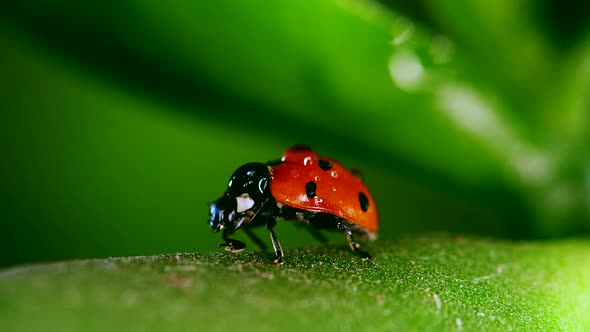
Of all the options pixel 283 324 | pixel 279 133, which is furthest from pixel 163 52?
pixel 283 324

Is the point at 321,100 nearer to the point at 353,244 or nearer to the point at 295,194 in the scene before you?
the point at 295,194

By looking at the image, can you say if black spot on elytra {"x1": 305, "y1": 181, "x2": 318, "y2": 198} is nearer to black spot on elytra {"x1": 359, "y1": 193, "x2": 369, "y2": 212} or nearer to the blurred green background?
black spot on elytra {"x1": 359, "y1": 193, "x2": 369, "y2": 212}

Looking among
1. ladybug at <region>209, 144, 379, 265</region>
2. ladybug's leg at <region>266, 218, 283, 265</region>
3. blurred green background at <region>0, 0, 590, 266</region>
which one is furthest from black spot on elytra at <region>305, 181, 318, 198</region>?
blurred green background at <region>0, 0, 590, 266</region>

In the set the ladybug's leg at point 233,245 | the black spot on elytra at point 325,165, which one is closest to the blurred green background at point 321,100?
the black spot on elytra at point 325,165

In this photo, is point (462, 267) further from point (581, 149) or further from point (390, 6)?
point (390, 6)

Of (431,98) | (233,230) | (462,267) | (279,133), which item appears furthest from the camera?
(279,133)

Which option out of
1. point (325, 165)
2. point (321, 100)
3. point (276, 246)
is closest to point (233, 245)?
point (276, 246)
